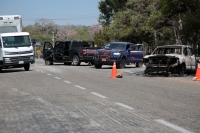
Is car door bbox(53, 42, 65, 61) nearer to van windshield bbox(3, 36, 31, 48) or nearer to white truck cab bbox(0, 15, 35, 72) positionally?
white truck cab bbox(0, 15, 35, 72)

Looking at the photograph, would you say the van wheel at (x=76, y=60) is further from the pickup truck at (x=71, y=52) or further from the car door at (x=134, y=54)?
the car door at (x=134, y=54)

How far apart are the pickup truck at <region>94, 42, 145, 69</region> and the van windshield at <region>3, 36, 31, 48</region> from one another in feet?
17.2

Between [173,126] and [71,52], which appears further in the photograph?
[71,52]

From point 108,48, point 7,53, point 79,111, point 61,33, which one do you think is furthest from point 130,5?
point 61,33

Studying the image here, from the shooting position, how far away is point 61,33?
148m

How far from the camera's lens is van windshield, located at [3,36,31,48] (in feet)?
95.1

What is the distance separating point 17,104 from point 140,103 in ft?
10.2

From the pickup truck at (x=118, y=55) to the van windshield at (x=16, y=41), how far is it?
5.25 metres

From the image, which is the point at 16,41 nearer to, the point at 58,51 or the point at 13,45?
the point at 13,45

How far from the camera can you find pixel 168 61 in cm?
2320

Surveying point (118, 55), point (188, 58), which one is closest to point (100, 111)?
point (188, 58)

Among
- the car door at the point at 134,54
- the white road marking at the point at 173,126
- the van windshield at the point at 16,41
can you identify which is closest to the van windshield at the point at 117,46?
the car door at the point at 134,54

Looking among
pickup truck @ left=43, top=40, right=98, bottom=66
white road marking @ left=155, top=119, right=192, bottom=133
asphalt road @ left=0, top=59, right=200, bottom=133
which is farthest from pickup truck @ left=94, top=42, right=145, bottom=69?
white road marking @ left=155, top=119, right=192, bottom=133

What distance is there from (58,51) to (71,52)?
1.53m
